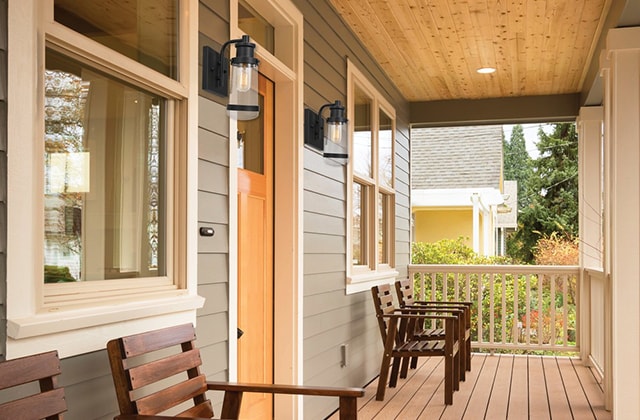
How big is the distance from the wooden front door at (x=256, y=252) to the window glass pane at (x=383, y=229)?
265cm

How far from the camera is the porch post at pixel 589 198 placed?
7.10 m

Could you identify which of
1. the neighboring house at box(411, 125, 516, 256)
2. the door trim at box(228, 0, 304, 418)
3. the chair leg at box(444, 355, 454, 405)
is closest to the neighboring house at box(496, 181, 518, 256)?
the neighboring house at box(411, 125, 516, 256)

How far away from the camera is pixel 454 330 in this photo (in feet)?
20.1

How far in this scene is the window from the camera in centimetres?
575

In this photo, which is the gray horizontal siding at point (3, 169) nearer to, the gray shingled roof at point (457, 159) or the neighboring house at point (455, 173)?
Answer: the neighboring house at point (455, 173)

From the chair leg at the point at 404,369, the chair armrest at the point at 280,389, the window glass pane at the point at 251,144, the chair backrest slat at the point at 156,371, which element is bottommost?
the chair leg at the point at 404,369

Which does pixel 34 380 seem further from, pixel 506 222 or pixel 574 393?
pixel 506 222

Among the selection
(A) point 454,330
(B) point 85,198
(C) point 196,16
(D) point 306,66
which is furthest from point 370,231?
(B) point 85,198

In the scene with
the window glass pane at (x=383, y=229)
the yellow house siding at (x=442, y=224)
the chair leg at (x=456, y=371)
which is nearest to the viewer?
the chair leg at (x=456, y=371)

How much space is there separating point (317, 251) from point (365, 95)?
1.89 m

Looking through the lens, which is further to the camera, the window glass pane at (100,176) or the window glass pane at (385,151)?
the window glass pane at (385,151)

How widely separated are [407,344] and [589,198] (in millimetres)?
2428

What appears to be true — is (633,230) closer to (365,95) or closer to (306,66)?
(306,66)

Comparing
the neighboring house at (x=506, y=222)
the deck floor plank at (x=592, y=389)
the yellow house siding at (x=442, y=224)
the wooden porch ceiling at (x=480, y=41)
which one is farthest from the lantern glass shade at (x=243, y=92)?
the neighboring house at (x=506, y=222)
